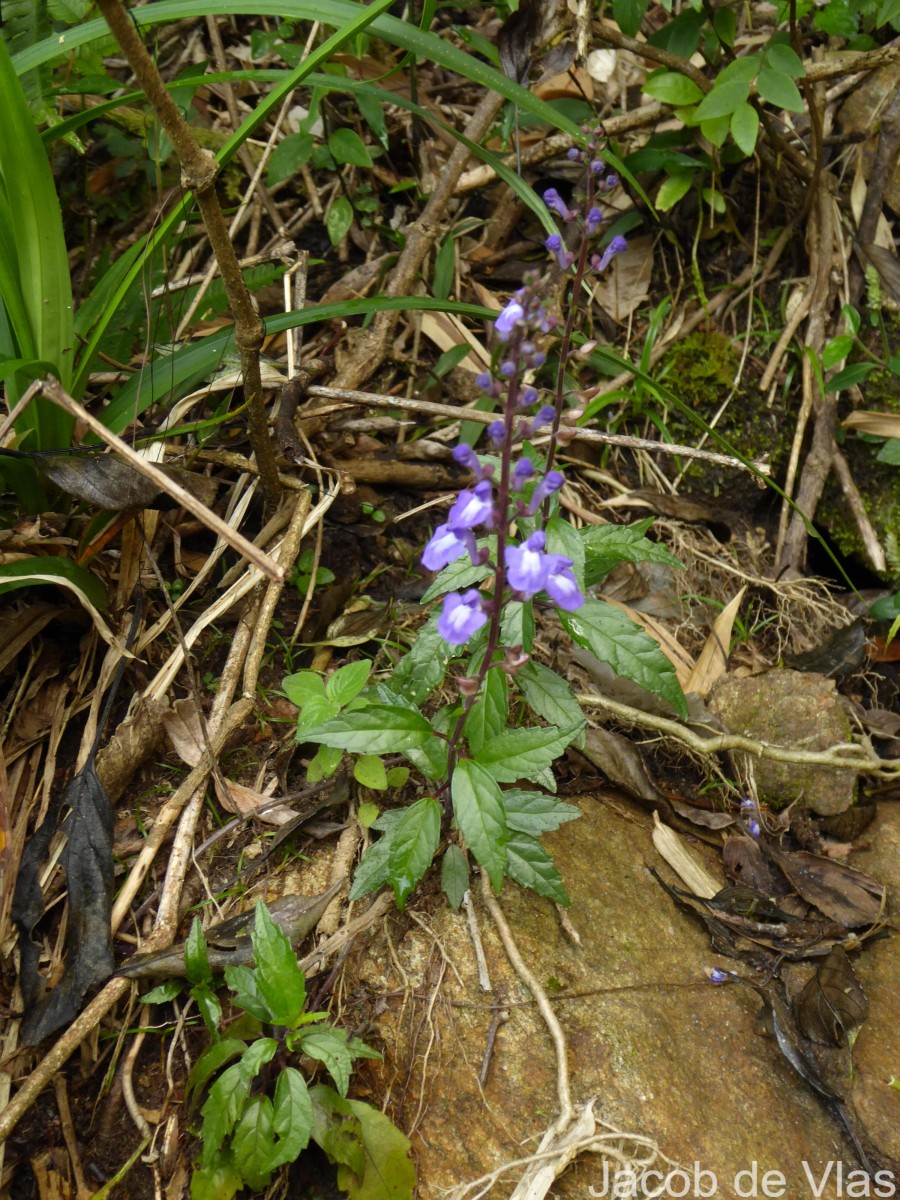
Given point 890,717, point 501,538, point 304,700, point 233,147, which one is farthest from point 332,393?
point 890,717

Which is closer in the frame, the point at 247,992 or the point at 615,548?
the point at 247,992

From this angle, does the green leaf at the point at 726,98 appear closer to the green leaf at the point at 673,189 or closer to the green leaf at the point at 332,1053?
the green leaf at the point at 673,189

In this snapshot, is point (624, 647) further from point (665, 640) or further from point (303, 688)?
point (665, 640)

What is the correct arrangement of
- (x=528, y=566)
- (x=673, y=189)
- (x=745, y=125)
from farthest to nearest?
(x=673, y=189) < (x=745, y=125) < (x=528, y=566)

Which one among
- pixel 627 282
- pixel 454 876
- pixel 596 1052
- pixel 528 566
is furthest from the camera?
pixel 627 282

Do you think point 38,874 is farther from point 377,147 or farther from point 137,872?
point 377,147

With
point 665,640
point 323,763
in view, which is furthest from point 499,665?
point 665,640

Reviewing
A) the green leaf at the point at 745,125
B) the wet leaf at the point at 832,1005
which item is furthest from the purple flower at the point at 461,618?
the green leaf at the point at 745,125

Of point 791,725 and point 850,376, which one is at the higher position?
point 850,376
